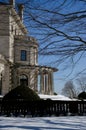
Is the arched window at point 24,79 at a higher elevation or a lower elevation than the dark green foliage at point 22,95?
higher

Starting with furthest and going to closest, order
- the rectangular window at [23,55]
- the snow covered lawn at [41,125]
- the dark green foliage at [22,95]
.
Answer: the rectangular window at [23,55], the dark green foliage at [22,95], the snow covered lawn at [41,125]

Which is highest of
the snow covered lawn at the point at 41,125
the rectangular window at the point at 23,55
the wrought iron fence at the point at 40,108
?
the rectangular window at the point at 23,55

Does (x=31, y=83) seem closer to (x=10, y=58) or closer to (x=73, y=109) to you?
(x=10, y=58)

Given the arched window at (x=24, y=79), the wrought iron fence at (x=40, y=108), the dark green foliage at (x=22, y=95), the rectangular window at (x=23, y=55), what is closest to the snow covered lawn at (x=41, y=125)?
the wrought iron fence at (x=40, y=108)

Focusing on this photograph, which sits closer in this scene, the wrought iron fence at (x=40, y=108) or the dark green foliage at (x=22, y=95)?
the wrought iron fence at (x=40, y=108)

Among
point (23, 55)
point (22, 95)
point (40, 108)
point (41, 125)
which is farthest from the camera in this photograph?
point (23, 55)

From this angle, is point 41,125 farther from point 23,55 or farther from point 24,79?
point 23,55

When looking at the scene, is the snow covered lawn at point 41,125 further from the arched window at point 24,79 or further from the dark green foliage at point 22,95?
the arched window at point 24,79

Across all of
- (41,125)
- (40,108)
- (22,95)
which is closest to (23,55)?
(22,95)

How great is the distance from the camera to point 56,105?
1936 cm

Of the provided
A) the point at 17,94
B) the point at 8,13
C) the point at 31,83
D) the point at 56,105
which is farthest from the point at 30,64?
the point at 8,13

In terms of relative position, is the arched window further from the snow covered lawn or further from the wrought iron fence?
the snow covered lawn

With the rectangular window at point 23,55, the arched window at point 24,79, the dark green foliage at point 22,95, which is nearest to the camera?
the dark green foliage at point 22,95

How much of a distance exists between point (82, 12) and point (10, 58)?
38429mm
